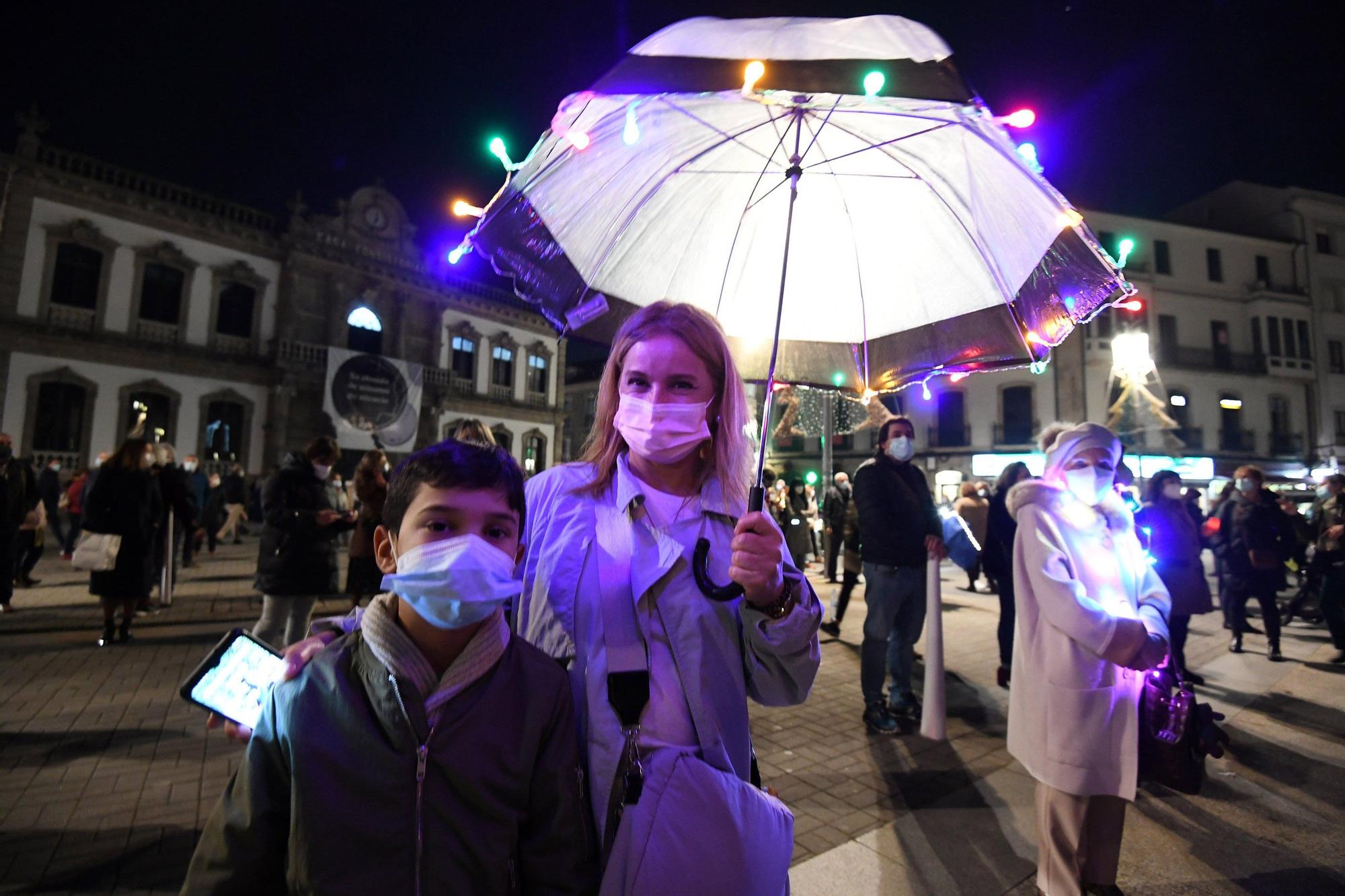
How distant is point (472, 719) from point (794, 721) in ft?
13.1

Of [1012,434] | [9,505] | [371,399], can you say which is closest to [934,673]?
[9,505]

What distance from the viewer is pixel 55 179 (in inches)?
781

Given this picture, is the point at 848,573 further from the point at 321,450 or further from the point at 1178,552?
the point at 321,450

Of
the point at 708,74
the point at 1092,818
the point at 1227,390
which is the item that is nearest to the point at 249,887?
the point at 708,74

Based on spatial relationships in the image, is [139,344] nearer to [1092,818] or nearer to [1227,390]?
[1092,818]

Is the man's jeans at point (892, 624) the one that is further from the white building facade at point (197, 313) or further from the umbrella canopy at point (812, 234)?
the white building facade at point (197, 313)

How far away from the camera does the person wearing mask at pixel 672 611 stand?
123cm

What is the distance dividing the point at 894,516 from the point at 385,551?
4130mm

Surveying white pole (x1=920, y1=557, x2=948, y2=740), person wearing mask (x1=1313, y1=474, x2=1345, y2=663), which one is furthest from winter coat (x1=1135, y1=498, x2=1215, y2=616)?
white pole (x1=920, y1=557, x2=948, y2=740)

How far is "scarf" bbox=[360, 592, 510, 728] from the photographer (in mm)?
1344

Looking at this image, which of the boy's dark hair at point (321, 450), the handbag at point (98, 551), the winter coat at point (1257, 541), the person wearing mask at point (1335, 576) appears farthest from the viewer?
the winter coat at point (1257, 541)

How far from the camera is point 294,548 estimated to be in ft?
16.8

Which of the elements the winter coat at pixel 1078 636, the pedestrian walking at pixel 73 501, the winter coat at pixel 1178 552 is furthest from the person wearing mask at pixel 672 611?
the pedestrian walking at pixel 73 501

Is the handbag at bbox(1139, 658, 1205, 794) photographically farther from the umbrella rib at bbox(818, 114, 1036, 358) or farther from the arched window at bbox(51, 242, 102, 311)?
the arched window at bbox(51, 242, 102, 311)
